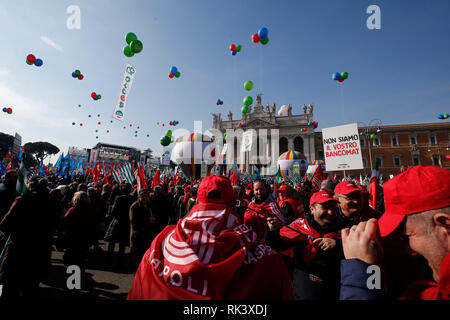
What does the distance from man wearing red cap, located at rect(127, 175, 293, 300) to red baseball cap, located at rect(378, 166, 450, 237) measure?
2.19 feet

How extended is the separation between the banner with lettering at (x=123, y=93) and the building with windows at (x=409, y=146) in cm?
4201

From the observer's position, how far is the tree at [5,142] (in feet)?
150

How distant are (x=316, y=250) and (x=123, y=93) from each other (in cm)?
1024

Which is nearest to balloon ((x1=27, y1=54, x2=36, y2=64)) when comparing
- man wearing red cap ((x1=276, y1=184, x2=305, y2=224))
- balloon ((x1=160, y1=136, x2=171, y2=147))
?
balloon ((x1=160, y1=136, x2=171, y2=147))

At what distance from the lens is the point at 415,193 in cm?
97

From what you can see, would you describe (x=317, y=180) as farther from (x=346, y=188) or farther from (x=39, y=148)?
(x=39, y=148)

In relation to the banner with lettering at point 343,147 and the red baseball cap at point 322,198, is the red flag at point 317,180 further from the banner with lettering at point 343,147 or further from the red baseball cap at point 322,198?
the red baseball cap at point 322,198

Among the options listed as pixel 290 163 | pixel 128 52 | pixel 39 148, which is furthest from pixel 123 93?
pixel 39 148

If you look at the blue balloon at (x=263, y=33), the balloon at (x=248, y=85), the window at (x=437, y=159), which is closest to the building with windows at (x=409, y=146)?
the window at (x=437, y=159)

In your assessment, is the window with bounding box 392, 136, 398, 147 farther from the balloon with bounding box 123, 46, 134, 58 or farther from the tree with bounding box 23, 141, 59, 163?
the tree with bounding box 23, 141, 59, 163

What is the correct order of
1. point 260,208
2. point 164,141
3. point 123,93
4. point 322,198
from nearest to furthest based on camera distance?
point 322,198 < point 260,208 < point 123,93 < point 164,141
